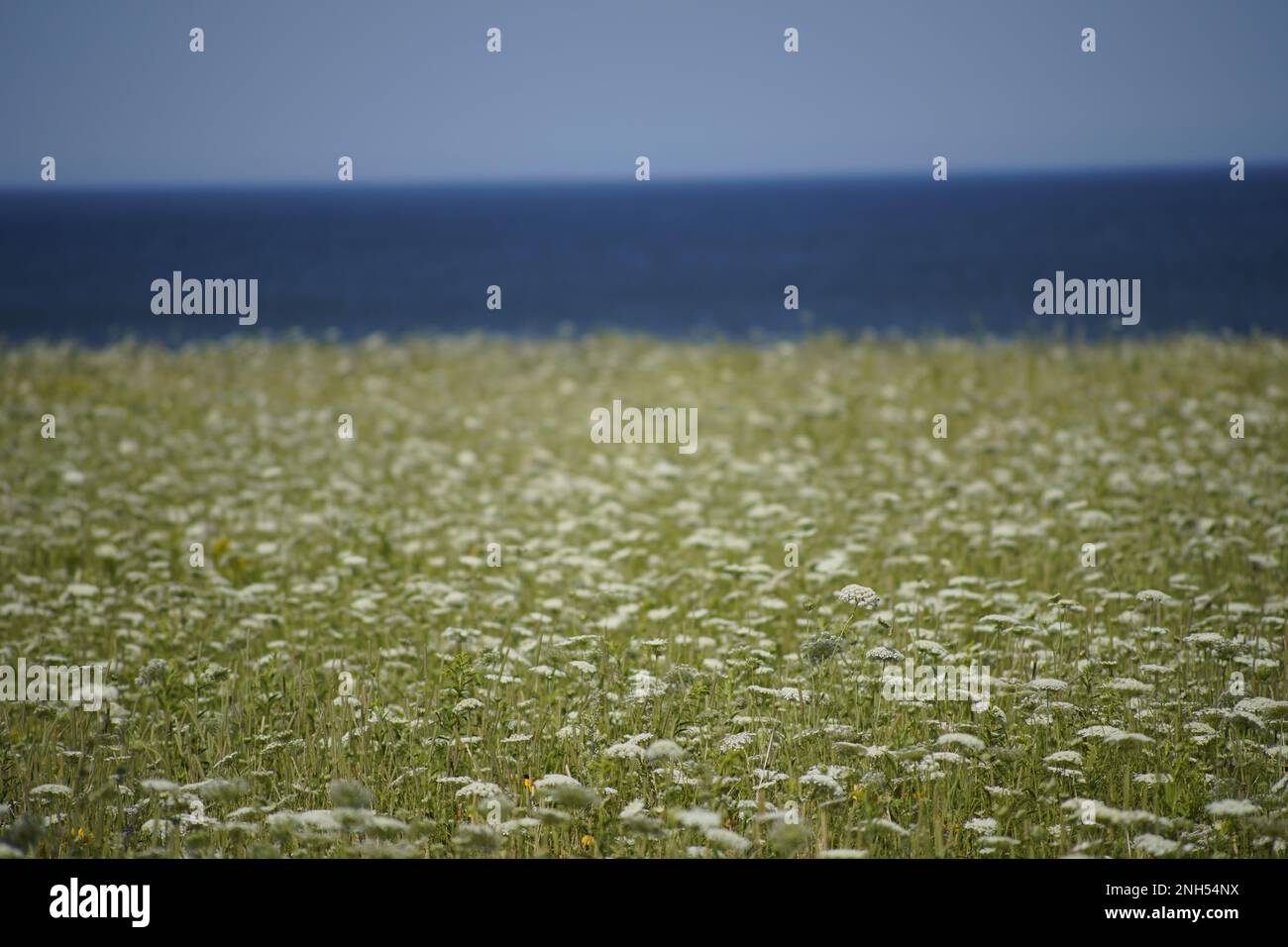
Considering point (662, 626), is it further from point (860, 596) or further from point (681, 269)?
point (681, 269)

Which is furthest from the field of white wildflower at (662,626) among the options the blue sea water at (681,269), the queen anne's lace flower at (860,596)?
the blue sea water at (681,269)

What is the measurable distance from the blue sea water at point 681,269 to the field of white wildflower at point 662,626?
864 centimetres

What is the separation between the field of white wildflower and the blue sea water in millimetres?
8641

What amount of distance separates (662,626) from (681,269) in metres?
80.1

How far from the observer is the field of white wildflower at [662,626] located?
470 centimetres

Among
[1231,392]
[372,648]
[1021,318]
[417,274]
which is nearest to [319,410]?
[372,648]

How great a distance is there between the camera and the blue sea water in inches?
1911

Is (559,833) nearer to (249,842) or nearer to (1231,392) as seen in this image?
(249,842)

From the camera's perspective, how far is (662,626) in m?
7.36

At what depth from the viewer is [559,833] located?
4660 millimetres

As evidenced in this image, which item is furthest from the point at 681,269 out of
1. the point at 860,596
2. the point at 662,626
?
the point at 860,596

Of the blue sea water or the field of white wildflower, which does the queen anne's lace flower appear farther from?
the blue sea water

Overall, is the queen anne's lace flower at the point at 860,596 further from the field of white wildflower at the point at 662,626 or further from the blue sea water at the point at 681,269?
the blue sea water at the point at 681,269

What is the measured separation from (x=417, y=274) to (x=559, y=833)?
272 ft
